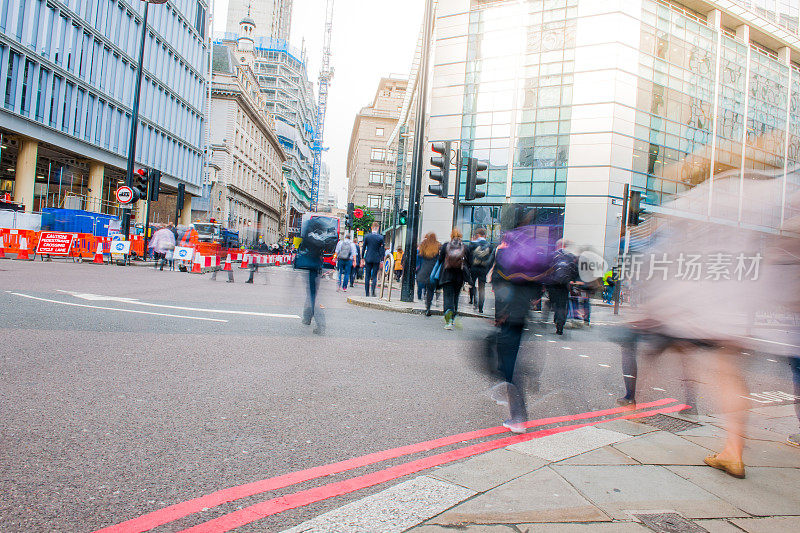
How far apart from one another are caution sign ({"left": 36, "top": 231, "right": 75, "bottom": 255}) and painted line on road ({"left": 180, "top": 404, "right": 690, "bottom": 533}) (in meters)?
19.9

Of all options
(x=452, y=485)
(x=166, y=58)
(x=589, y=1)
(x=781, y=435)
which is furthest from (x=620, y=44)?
(x=166, y=58)

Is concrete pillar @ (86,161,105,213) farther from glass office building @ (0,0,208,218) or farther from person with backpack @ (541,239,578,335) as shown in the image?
person with backpack @ (541,239,578,335)

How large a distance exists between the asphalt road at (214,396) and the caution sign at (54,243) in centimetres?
1228

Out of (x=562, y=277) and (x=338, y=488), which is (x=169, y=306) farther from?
(x=338, y=488)

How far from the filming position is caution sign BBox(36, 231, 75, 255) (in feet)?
62.6

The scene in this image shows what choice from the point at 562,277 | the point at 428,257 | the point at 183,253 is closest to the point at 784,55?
the point at 428,257

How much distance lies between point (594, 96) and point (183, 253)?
19.4 m

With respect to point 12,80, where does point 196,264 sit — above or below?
below

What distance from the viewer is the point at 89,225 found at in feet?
76.6

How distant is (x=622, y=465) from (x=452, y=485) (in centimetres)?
99

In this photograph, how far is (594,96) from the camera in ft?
87.4

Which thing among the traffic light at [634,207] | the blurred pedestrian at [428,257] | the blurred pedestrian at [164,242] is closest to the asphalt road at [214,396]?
the blurred pedestrian at [428,257]

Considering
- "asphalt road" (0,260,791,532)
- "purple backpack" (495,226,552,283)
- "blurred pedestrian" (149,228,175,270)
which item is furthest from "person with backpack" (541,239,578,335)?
"blurred pedestrian" (149,228,175,270)

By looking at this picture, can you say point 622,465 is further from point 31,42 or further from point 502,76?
point 31,42
